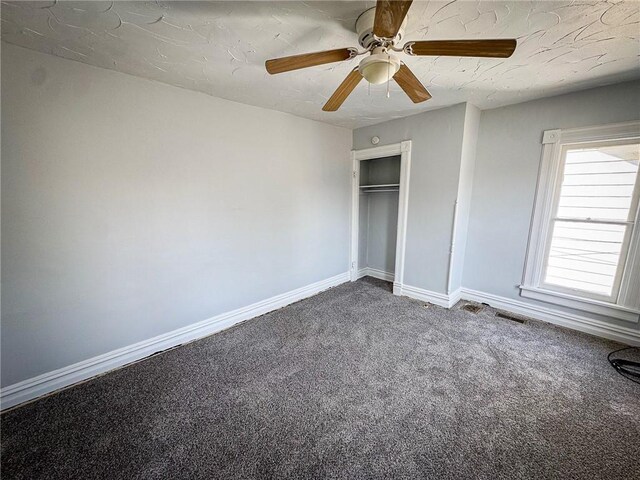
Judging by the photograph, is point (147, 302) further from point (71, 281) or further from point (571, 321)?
point (571, 321)

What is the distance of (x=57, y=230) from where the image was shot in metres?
1.74

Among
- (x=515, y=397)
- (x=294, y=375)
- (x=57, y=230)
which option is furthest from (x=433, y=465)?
(x=57, y=230)

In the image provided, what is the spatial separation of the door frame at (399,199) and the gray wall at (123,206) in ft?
3.42

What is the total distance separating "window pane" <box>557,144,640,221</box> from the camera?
2.23 metres

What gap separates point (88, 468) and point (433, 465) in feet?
5.83

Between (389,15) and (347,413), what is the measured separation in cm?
213

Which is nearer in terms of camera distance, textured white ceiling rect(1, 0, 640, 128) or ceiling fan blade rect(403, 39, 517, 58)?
ceiling fan blade rect(403, 39, 517, 58)

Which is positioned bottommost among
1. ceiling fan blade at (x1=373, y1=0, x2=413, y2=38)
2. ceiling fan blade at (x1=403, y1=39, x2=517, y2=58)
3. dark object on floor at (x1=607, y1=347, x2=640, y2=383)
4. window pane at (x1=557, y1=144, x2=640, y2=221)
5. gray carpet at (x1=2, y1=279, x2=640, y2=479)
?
gray carpet at (x1=2, y1=279, x2=640, y2=479)

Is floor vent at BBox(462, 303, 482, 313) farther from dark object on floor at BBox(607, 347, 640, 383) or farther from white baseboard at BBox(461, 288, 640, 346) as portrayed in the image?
dark object on floor at BBox(607, 347, 640, 383)

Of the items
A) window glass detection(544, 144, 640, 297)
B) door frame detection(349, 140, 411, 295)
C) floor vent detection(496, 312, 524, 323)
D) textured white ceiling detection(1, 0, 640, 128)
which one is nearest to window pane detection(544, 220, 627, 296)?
window glass detection(544, 144, 640, 297)

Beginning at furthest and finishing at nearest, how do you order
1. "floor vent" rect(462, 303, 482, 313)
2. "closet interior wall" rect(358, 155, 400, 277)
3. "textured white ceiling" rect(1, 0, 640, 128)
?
"closet interior wall" rect(358, 155, 400, 277)
"floor vent" rect(462, 303, 482, 313)
"textured white ceiling" rect(1, 0, 640, 128)

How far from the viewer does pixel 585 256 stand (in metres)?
2.50

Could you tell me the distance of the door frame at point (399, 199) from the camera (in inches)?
125

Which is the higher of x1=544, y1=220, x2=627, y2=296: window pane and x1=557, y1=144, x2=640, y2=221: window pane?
x1=557, y1=144, x2=640, y2=221: window pane
